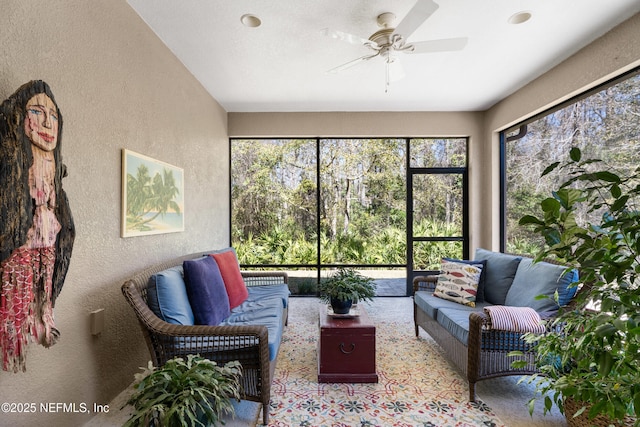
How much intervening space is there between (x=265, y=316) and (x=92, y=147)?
1.62 m

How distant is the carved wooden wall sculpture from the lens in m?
1.26

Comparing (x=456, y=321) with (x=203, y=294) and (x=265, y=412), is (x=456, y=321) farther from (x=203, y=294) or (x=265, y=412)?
(x=203, y=294)

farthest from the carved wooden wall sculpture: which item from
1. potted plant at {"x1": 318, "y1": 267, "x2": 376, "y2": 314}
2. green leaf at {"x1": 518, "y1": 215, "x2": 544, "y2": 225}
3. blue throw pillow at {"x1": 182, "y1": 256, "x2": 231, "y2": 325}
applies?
green leaf at {"x1": 518, "y1": 215, "x2": 544, "y2": 225}

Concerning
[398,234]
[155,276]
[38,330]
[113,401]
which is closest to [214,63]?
[155,276]

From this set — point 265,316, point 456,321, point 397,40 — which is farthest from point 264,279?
point 397,40

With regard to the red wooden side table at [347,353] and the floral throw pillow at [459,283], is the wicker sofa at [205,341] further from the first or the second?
the floral throw pillow at [459,283]

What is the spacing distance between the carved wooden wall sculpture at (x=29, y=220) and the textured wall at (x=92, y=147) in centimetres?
15

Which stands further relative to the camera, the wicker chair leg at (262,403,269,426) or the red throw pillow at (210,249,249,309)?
the red throw pillow at (210,249,249,309)

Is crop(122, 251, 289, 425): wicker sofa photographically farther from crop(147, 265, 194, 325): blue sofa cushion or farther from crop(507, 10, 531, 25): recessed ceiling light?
crop(507, 10, 531, 25): recessed ceiling light

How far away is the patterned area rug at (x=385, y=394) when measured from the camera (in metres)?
1.89

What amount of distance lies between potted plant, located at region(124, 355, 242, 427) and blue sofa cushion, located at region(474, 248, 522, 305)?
2.36 meters

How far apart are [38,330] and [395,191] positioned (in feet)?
13.5

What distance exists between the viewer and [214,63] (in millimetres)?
3014

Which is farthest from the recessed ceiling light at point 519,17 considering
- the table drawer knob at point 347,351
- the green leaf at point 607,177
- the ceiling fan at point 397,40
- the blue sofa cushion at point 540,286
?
the table drawer knob at point 347,351
